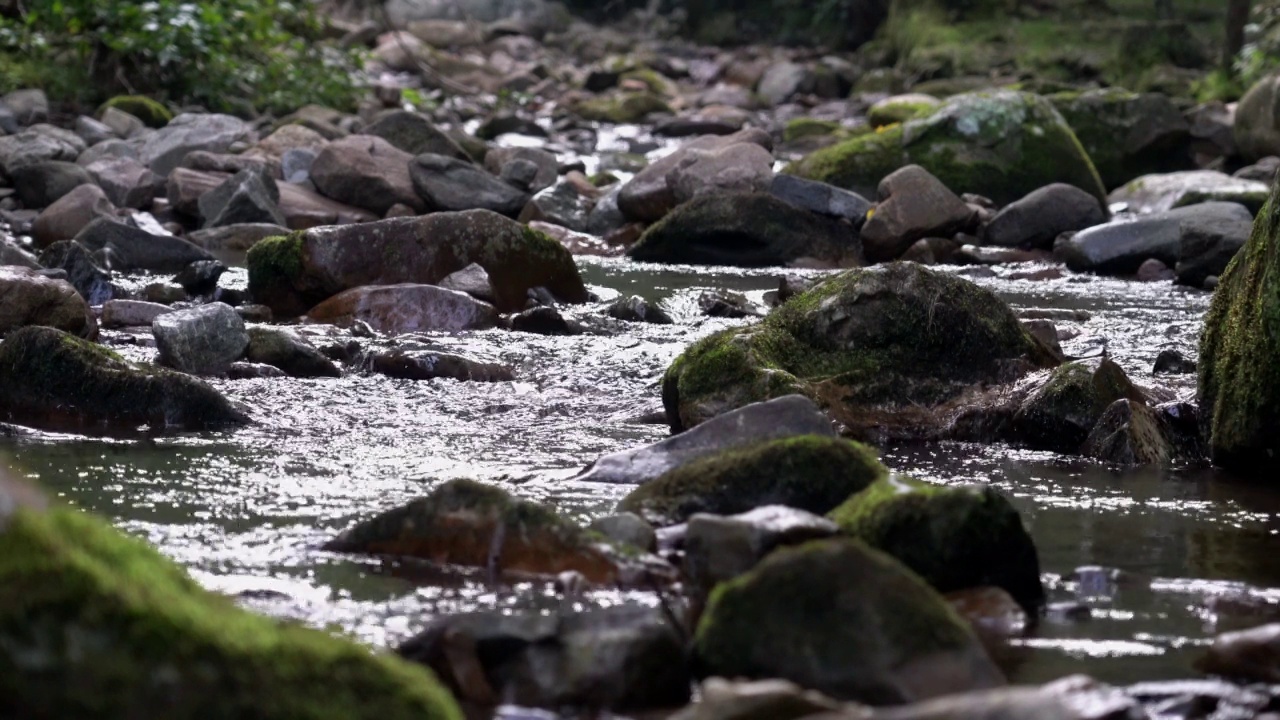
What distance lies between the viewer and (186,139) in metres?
12.8

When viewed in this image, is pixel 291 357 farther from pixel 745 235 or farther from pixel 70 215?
pixel 745 235

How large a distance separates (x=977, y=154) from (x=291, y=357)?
307 inches

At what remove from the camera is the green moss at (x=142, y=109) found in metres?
14.6

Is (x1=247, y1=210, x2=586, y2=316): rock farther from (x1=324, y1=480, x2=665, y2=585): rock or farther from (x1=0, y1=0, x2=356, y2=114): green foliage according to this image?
(x1=0, y1=0, x2=356, y2=114): green foliage

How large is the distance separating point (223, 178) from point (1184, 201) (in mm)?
7353

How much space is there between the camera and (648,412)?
596 centimetres

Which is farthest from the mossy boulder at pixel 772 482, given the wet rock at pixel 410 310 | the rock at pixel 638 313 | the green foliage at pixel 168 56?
the green foliage at pixel 168 56

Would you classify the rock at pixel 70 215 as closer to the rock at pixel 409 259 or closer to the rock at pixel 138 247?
the rock at pixel 138 247

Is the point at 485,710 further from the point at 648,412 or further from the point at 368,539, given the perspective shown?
the point at 648,412

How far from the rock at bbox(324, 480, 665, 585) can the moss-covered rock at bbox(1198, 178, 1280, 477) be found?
97.2 inches

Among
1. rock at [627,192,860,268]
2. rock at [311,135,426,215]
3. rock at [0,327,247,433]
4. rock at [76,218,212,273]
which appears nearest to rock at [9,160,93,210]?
rock at [311,135,426,215]

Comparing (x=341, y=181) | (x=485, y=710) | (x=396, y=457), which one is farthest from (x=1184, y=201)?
(x=485, y=710)

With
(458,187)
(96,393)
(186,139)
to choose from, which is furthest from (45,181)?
(96,393)

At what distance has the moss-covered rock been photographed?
494 centimetres
